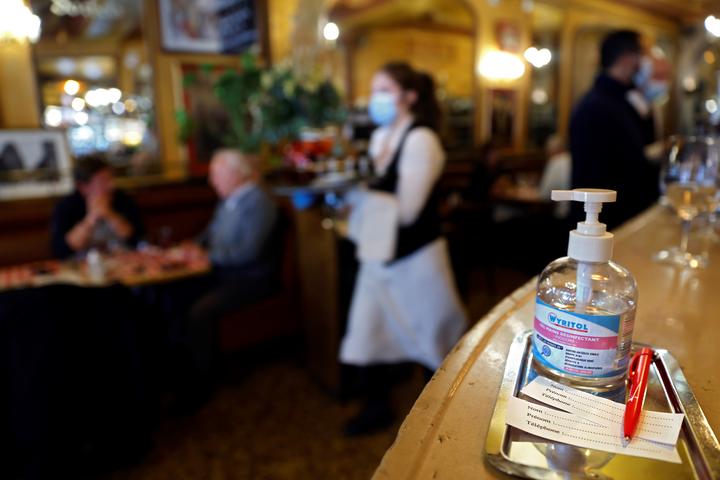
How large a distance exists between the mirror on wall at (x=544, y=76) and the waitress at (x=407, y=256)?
17.5ft

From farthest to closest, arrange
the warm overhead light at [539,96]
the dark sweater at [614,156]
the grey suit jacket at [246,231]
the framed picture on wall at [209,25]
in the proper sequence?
the warm overhead light at [539,96]
the framed picture on wall at [209,25]
the grey suit jacket at [246,231]
the dark sweater at [614,156]

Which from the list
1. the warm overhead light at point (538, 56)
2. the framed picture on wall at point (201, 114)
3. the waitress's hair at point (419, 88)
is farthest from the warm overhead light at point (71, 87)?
the warm overhead light at point (538, 56)

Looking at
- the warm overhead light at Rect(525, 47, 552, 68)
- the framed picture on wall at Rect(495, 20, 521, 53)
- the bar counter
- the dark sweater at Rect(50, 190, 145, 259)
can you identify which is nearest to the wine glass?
the bar counter

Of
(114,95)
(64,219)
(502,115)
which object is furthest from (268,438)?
(502,115)

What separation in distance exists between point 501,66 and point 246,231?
15.7ft

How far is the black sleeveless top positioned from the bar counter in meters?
1.13

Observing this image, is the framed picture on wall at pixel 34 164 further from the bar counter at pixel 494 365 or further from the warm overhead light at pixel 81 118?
the bar counter at pixel 494 365

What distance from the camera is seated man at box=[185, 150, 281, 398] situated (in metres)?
2.84

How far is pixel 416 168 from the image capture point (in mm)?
2168

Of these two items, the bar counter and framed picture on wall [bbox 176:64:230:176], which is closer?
the bar counter

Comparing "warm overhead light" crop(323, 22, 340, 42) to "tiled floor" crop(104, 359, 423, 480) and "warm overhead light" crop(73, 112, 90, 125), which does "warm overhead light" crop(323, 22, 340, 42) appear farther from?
"tiled floor" crop(104, 359, 423, 480)

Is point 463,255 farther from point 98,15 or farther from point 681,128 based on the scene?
point 681,128

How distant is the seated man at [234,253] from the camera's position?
2840 mm

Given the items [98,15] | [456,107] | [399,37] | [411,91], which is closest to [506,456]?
[411,91]
